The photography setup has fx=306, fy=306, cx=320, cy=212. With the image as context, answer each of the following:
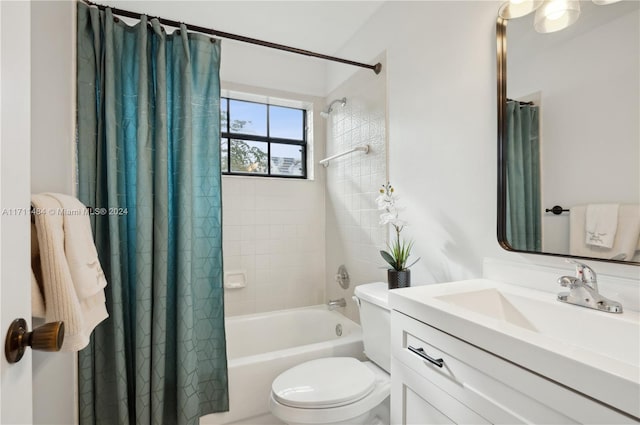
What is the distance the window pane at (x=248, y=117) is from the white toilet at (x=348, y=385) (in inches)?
66.8

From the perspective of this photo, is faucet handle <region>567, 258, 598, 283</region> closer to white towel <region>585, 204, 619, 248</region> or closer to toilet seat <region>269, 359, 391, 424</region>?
white towel <region>585, 204, 619, 248</region>

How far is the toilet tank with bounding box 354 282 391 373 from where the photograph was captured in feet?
4.85

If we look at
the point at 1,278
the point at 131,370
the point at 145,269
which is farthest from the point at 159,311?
the point at 1,278

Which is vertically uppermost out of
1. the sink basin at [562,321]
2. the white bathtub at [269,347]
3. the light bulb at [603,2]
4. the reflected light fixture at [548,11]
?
the reflected light fixture at [548,11]

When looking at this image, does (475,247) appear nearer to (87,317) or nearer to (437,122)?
(437,122)

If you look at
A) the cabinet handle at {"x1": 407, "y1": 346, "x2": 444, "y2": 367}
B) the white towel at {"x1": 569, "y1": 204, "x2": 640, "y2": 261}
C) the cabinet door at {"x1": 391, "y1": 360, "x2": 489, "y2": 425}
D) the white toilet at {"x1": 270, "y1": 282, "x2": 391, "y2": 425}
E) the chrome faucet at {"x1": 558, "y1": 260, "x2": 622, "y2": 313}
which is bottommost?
the white toilet at {"x1": 270, "y1": 282, "x2": 391, "y2": 425}

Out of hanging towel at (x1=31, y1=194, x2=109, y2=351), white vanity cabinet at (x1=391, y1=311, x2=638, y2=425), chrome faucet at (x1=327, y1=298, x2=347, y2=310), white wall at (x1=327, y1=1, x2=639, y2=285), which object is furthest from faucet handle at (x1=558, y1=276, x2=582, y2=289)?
chrome faucet at (x1=327, y1=298, x2=347, y2=310)

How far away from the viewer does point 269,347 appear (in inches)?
94.7

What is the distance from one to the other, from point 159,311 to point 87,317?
1.34 ft

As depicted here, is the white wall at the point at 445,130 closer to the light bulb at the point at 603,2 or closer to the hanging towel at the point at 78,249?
the light bulb at the point at 603,2

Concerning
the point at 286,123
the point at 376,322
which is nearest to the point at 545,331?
the point at 376,322

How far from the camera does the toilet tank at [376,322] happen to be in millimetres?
1479

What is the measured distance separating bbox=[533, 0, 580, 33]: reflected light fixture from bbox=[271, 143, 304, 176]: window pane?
1.96m

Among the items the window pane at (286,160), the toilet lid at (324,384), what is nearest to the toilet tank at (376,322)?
the toilet lid at (324,384)
